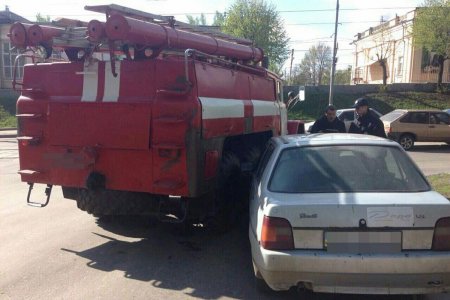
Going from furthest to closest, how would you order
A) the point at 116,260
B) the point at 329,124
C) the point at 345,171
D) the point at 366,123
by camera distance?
the point at 329,124 → the point at 366,123 → the point at 116,260 → the point at 345,171

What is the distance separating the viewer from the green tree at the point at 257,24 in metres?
44.4

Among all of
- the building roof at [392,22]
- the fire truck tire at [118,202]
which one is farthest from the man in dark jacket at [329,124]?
the building roof at [392,22]

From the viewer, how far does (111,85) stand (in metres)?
5.39

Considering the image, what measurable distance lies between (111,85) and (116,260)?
79.4 inches

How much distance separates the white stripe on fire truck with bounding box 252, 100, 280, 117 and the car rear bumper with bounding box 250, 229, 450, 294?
3888mm

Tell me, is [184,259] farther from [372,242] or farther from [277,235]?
[372,242]

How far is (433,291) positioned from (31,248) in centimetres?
448

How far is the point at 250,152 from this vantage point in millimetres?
7590

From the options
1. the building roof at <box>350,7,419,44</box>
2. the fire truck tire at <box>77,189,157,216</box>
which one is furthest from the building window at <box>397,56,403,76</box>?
the fire truck tire at <box>77,189,157,216</box>

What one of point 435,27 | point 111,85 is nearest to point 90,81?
point 111,85

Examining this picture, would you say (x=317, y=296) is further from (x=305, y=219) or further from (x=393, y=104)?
(x=393, y=104)

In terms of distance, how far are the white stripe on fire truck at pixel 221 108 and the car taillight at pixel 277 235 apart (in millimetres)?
1780

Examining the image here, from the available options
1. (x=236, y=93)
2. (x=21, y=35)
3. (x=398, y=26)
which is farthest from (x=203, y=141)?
(x=398, y=26)

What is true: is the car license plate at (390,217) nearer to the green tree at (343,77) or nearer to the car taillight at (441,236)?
the car taillight at (441,236)
